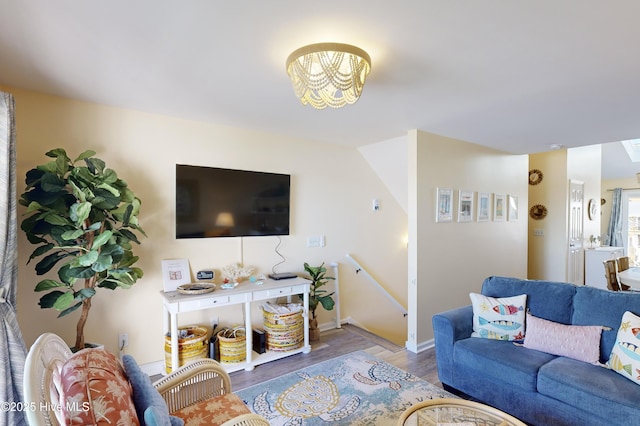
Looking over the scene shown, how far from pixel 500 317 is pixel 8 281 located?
11.2 ft

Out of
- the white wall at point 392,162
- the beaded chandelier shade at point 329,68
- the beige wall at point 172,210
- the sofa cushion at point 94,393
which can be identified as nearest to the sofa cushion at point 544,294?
the white wall at point 392,162

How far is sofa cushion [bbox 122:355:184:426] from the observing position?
3.68ft

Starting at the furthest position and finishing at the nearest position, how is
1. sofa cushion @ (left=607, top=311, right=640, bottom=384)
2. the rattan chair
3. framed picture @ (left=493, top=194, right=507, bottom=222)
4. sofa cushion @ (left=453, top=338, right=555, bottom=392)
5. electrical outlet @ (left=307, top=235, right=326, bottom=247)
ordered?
1. framed picture @ (left=493, top=194, right=507, bottom=222)
2. electrical outlet @ (left=307, top=235, right=326, bottom=247)
3. sofa cushion @ (left=453, top=338, right=555, bottom=392)
4. sofa cushion @ (left=607, top=311, right=640, bottom=384)
5. the rattan chair

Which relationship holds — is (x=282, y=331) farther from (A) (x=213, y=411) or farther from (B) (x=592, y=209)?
(B) (x=592, y=209)

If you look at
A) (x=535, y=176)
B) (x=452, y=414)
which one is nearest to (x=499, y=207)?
(x=535, y=176)

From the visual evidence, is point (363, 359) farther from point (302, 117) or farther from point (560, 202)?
point (560, 202)

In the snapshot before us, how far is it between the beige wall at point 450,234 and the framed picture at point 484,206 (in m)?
0.08

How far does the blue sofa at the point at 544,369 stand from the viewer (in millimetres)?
1768

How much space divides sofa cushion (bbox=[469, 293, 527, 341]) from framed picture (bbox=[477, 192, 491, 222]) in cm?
182

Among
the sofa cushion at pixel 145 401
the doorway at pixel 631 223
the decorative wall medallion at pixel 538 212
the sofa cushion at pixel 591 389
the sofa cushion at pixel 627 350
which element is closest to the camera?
the sofa cushion at pixel 145 401

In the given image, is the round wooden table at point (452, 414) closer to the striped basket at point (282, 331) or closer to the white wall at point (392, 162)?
the striped basket at point (282, 331)

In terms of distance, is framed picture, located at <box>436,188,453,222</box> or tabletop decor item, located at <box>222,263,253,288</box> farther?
framed picture, located at <box>436,188,453,222</box>

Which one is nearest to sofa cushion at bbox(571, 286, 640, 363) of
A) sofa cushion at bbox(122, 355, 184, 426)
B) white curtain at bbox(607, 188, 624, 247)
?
sofa cushion at bbox(122, 355, 184, 426)

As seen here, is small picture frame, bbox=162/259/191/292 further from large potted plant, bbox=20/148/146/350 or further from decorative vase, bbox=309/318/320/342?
decorative vase, bbox=309/318/320/342
